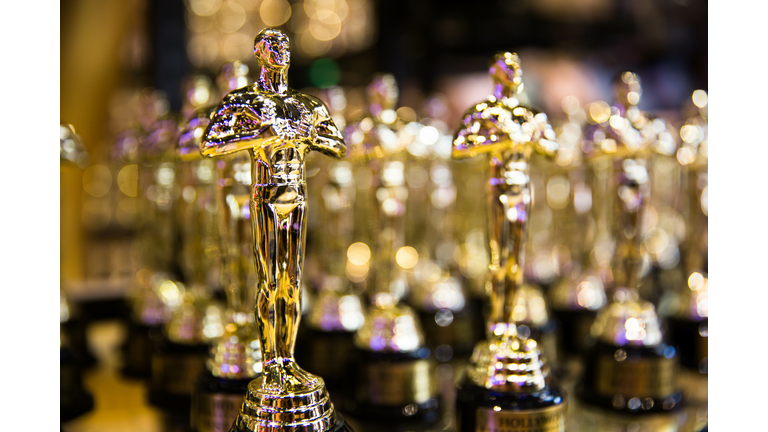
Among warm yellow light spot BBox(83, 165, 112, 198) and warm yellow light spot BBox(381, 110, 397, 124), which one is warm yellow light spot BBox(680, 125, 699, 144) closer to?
warm yellow light spot BBox(381, 110, 397, 124)

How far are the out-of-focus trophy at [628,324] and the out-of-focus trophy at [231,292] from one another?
443 millimetres

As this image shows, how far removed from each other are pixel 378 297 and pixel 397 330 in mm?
62

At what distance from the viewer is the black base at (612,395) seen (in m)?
0.83

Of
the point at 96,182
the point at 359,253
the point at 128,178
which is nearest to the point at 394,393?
the point at 359,253

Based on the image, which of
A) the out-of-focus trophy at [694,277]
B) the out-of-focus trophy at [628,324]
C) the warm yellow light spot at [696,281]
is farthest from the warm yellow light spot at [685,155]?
the warm yellow light spot at [696,281]

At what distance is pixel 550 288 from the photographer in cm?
129

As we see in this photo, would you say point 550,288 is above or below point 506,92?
below

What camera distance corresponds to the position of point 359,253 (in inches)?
65.7

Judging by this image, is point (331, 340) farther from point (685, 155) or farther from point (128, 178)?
point (128, 178)

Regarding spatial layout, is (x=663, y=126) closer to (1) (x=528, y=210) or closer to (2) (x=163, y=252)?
(1) (x=528, y=210)

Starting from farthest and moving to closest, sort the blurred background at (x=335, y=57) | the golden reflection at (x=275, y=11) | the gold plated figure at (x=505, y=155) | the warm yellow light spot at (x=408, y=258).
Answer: the golden reflection at (x=275, y=11)
the blurred background at (x=335, y=57)
the warm yellow light spot at (x=408, y=258)
the gold plated figure at (x=505, y=155)

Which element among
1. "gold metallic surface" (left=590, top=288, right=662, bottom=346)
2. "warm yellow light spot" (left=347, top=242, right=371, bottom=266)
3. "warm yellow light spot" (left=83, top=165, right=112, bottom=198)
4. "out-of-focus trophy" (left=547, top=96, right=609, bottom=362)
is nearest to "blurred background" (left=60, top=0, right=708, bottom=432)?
"warm yellow light spot" (left=83, top=165, right=112, bottom=198)

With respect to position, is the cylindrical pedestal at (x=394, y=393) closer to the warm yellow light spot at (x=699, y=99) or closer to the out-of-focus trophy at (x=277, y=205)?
the out-of-focus trophy at (x=277, y=205)

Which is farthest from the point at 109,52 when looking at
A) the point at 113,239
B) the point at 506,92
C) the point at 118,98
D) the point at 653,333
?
the point at 653,333
